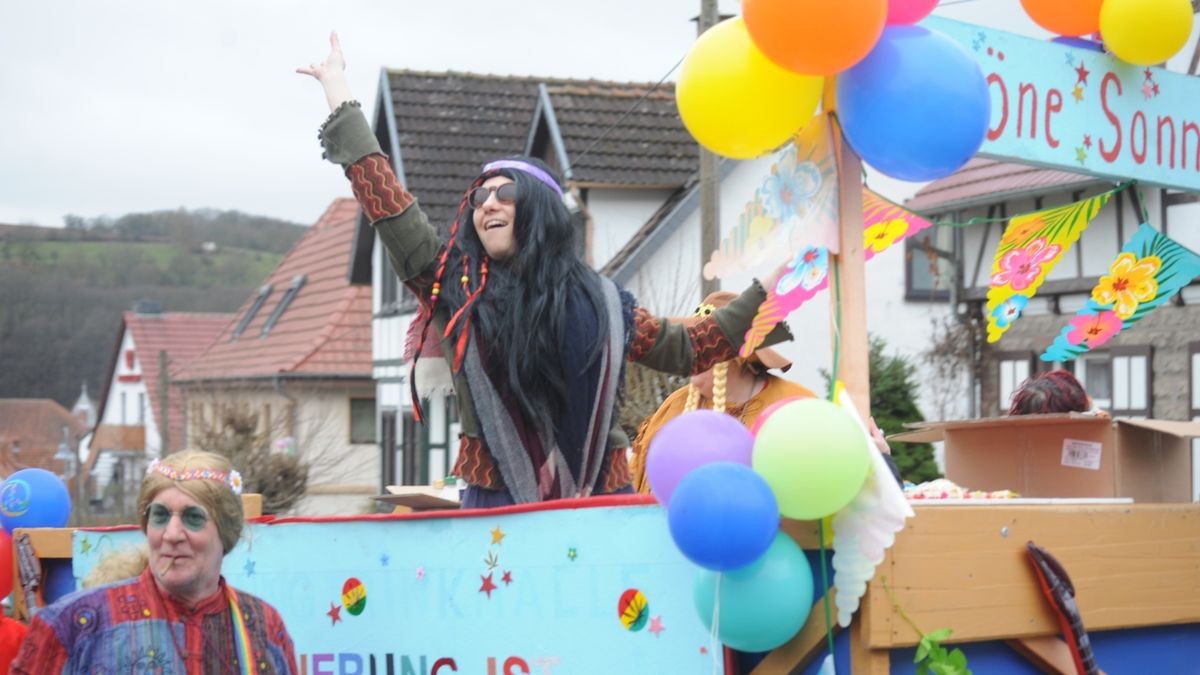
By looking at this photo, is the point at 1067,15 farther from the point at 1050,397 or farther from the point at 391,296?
the point at 391,296

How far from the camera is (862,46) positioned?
294 cm

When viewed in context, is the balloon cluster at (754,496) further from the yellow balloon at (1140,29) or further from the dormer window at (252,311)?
the dormer window at (252,311)

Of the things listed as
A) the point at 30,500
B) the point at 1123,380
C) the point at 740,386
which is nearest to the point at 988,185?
the point at 1123,380

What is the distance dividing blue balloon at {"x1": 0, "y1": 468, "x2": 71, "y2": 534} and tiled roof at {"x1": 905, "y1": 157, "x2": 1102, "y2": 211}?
10768 mm

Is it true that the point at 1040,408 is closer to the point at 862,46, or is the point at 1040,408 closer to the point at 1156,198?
the point at 862,46

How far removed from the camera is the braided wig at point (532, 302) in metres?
3.56

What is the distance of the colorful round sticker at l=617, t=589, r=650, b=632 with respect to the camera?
10.2ft

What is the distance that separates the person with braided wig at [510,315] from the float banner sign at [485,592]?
0.25m

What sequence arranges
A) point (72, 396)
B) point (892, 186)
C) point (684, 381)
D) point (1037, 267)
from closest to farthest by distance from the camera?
point (1037, 267) < point (684, 381) < point (892, 186) < point (72, 396)

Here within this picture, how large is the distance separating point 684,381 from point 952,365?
510 cm

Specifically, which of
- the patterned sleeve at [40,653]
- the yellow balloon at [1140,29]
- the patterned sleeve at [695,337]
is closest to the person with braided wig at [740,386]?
the patterned sleeve at [695,337]

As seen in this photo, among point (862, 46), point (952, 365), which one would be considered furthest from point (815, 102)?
point (952, 365)

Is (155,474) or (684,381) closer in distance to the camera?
(155,474)

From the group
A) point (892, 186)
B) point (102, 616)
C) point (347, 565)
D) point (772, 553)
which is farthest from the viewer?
point (892, 186)
